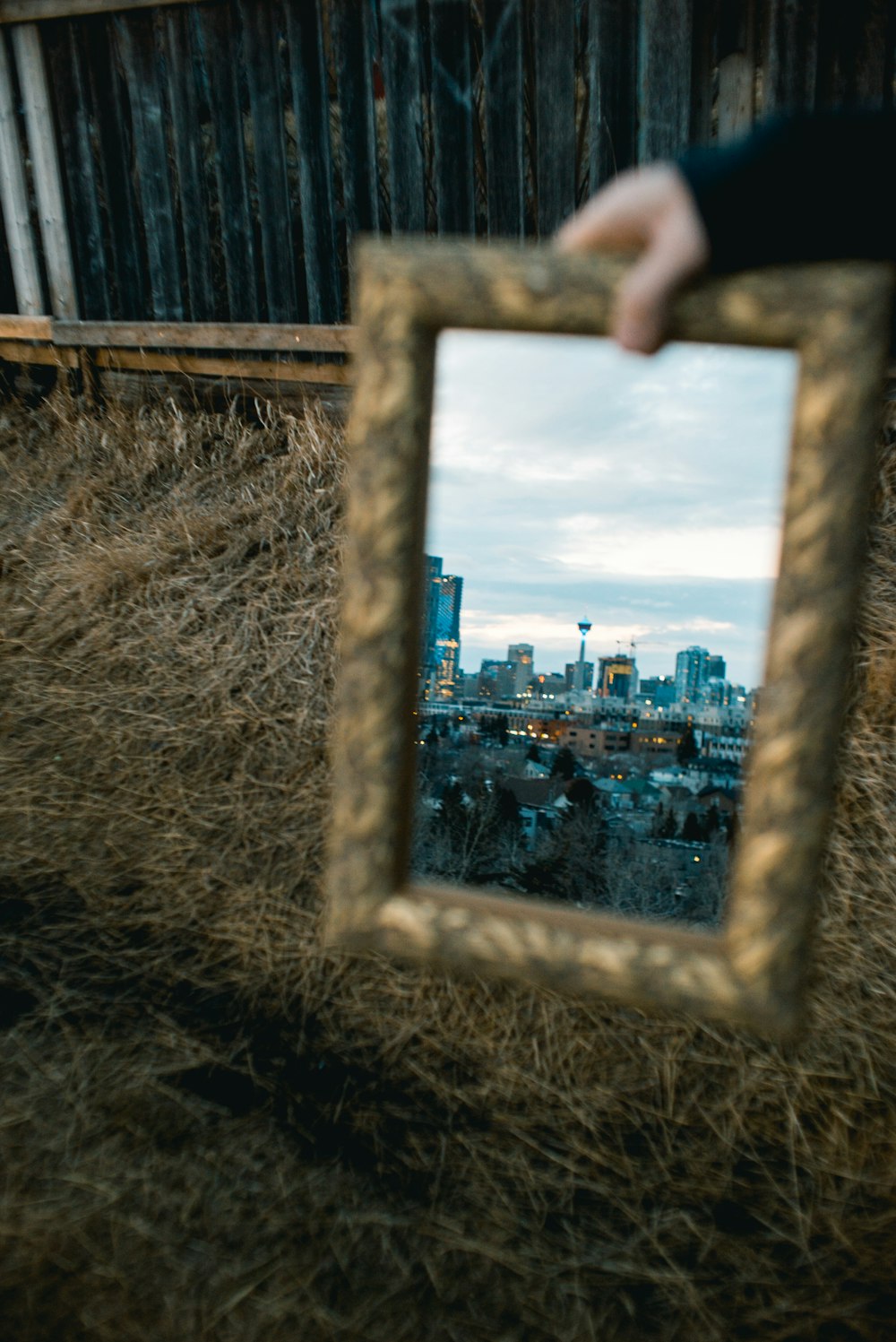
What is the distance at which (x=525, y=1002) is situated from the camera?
5.09ft

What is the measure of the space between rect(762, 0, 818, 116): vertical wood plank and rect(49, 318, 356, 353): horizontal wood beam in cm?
146

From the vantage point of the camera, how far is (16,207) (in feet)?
9.85

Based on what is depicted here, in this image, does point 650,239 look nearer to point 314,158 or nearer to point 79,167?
point 314,158

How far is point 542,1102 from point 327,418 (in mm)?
2225

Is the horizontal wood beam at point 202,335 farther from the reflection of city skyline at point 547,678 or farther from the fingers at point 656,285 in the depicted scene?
the fingers at point 656,285

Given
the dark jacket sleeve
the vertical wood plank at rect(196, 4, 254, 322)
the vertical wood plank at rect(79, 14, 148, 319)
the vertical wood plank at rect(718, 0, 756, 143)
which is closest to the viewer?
the dark jacket sleeve

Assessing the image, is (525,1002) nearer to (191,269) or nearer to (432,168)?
(432,168)

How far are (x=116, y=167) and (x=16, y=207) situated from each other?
1.54ft

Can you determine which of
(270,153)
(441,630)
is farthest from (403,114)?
(441,630)

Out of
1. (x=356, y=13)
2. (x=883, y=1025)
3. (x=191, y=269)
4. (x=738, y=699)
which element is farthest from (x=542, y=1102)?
(x=356, y=13)

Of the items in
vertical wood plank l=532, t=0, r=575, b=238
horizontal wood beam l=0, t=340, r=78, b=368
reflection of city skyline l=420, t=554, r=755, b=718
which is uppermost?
vertical wood plank l=532, t=0, r=575, b=238

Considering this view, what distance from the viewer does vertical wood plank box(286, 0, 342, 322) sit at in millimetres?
2561

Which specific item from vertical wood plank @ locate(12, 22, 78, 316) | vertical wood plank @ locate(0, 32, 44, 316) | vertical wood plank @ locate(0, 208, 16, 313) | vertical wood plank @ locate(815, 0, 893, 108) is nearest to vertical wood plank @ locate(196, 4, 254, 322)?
vertical wood plank @ locate(12, 22, 78, 316)

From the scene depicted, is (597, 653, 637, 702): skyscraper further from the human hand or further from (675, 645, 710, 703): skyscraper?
the human hand
